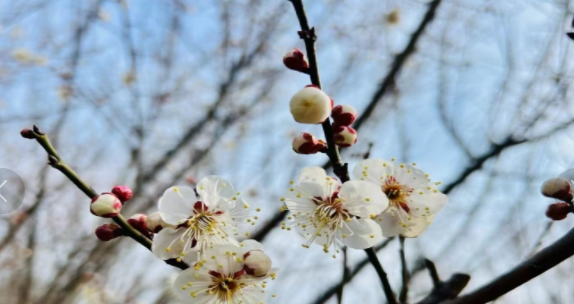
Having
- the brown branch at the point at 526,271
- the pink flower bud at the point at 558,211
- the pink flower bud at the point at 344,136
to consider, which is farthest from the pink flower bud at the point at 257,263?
the pink flower bud at the point at 558,211

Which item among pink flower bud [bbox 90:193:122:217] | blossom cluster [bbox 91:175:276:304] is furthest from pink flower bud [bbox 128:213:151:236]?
pink flower bud [bbox 90:193:122:217]

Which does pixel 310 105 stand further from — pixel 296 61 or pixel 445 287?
pixel 445 287

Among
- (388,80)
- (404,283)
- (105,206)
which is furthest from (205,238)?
(388,80)

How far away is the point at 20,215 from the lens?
4266 mm

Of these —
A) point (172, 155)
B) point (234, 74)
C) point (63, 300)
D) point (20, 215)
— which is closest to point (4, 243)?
point (20, 215)

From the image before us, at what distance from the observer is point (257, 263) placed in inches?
51.3

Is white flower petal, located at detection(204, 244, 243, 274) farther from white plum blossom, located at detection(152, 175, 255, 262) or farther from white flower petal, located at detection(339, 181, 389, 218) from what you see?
white flower petal, located at detection(339, 181, 389, 218)

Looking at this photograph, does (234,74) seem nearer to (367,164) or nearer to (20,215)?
(20,215)

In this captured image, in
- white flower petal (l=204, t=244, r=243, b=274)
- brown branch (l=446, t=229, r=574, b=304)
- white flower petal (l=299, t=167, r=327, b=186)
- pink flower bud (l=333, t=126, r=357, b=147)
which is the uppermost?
white flower petal (l=299, t=167, r=327, b=186)

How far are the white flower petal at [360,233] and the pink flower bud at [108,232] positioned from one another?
2.02 ft

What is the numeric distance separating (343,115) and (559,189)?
681 mm

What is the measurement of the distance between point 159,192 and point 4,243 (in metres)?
1.40

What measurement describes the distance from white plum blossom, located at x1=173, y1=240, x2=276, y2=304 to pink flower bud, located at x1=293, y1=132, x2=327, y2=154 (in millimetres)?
282

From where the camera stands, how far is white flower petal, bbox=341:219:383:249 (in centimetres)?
137
